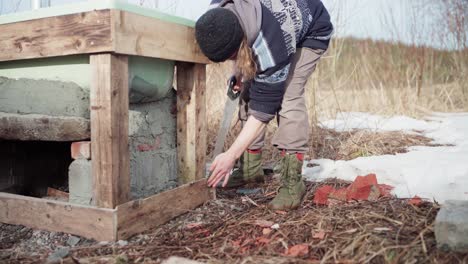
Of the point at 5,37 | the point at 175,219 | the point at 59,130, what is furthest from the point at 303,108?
the point at 5,37

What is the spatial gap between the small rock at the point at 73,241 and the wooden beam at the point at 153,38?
2.93 ft

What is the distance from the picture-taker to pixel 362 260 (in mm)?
1441

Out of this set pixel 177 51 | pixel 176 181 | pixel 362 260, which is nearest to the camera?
pixel 362 260

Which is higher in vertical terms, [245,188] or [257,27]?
[257,27]

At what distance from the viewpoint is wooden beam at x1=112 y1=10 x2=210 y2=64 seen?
1731 millimetres

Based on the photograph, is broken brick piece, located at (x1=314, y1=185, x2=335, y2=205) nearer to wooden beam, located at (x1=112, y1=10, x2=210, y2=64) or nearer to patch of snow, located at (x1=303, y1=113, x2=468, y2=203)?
patch of snow, located at (x1=303, y1=113, x2=468, y2=203)

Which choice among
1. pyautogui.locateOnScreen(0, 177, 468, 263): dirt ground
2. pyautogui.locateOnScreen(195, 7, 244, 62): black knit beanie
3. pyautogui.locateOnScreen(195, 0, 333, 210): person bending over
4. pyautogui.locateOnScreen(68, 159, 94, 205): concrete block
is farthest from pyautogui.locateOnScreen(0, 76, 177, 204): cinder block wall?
pyautogui.locateOnScreen(195, 7, 244, 62): black knit beanie

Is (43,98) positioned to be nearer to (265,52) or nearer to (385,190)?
(265,52)

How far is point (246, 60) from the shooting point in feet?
6.45

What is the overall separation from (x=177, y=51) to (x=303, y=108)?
0.80 metres

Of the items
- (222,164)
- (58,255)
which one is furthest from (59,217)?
(222,164)

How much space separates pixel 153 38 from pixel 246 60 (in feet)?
1.53

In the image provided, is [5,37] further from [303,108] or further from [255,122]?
[303,108]

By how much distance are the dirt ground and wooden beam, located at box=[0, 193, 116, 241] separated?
0.13ft
